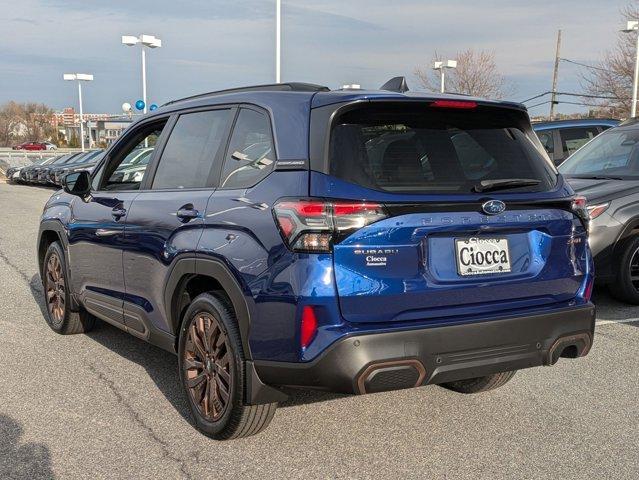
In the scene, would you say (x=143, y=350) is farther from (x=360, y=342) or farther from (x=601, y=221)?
(x=601, y=221)

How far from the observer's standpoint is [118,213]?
480 centimetres

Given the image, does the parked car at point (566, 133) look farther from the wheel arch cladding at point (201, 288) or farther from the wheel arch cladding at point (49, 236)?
the wheel arch cladding at point (201, 288)

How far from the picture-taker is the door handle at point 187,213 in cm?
391

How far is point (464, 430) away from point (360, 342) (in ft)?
3.96

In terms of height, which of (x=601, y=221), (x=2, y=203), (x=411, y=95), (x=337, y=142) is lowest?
(x=2, y=203)

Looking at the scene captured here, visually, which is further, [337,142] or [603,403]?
[603,403]

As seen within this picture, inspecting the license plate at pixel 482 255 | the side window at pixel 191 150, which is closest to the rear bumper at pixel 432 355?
the license plate at pixel 482 255

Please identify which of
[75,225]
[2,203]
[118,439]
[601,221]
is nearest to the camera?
[118,439]

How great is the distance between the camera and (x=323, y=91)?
363 centimetres

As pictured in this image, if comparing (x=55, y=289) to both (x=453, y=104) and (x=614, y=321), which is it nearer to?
(x=453, y=104)

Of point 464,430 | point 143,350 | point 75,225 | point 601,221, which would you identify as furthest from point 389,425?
point 601,221

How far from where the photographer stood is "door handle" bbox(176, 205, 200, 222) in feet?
12.8

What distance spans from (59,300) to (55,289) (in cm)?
13

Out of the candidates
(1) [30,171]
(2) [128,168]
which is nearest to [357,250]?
(2) [128,168]
